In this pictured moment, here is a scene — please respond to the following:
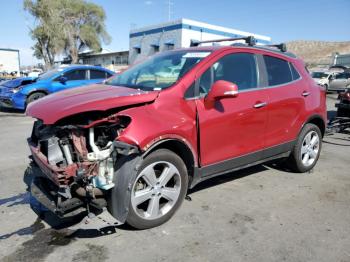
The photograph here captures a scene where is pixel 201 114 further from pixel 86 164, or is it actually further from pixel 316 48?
pixel 316 48

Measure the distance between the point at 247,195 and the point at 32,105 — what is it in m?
2.83

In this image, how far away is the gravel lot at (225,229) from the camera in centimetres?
306

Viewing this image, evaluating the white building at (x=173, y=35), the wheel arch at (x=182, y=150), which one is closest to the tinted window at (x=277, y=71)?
the wheel arch at (x=182, y=150)

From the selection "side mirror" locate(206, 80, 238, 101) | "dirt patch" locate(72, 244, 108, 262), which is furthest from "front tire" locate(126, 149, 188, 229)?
"side mirror" locate(206, 80, 238, 101)

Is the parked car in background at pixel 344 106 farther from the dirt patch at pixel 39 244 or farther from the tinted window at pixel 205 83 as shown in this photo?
the dirt patch at pixel 39 244

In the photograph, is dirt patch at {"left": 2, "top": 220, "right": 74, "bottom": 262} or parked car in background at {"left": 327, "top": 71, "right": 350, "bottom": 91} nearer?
dirt patch at {"left": 2, "top": 220, "right": 74, "bottom": 262}

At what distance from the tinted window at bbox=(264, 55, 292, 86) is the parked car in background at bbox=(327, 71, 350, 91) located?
21.0 m

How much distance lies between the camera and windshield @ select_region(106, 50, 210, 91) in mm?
3863

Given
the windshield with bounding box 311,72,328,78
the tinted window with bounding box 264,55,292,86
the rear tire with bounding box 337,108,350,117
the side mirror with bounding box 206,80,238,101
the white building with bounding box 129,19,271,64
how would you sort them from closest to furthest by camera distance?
the side mirror with bounding box 206,80,238,101, the tinted window with bounding box 264,55,292,86, the rear tire with bounding box 337,108,350,117, the windshield with bounding box 311,72,328,78, the white building with bounding box 129,19,271,64

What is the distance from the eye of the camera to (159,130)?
10.7 feet

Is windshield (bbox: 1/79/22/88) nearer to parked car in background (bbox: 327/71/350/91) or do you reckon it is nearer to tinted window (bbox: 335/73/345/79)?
parked car in background (bbox: 327/71/350/91)

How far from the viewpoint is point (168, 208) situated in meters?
3.59

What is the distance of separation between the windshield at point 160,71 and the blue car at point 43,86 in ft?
21.7

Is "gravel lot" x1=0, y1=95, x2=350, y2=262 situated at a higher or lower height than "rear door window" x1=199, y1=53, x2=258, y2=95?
lower
